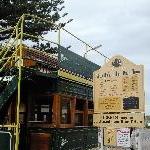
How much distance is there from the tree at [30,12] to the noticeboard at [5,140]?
1286cm

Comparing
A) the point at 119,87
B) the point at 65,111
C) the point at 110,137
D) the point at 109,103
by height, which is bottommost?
the point at 110,137

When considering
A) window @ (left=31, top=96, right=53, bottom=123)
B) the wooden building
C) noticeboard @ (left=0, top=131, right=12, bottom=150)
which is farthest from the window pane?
noticeboard @ (left=0, top=131, right=12, bottom=150)

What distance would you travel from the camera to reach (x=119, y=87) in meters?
9.09

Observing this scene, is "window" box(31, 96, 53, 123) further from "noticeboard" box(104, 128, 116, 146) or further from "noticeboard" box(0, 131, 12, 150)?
"noticeboard" box(104, 128, 116, 146)

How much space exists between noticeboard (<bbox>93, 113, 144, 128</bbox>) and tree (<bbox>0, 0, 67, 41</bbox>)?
574 inches

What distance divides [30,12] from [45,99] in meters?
12.8

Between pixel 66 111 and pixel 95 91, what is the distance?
459 centimetres

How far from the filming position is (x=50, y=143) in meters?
12.4

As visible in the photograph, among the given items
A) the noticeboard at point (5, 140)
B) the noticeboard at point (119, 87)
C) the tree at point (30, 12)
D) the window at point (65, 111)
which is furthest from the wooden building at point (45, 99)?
the tree at point (30, 12)

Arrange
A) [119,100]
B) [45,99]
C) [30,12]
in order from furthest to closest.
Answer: [30,12]
[45,99]
[119,100]

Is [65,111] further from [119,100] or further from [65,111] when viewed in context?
[119,100]

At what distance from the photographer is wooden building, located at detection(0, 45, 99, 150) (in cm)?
1194

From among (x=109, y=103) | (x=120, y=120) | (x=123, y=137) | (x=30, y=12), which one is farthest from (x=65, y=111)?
(x=30, y=12)

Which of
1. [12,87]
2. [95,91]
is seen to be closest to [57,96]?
[12,87]
